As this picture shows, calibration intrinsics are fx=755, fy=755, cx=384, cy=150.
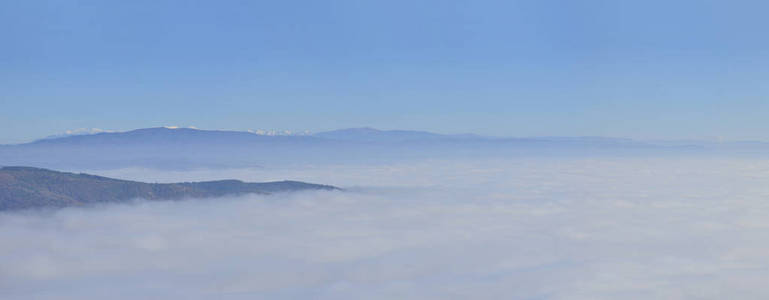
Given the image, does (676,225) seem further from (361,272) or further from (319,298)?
(319,298)

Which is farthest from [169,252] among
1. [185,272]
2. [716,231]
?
[716,231]

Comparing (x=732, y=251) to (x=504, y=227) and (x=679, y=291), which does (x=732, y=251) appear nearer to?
(x=679, y=291)

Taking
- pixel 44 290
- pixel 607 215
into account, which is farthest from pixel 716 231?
pixel 44 290

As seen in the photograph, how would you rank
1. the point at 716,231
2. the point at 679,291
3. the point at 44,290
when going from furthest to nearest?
1. the point at 716,231
2. the point at 44,290
3. the point at 679,291

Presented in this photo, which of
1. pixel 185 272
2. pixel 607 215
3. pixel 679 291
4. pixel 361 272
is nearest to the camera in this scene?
pixel 679 291

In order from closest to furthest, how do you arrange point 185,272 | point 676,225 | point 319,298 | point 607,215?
1. point 319,298
2. point 185,272
3. point 676,225
4. point 607,215

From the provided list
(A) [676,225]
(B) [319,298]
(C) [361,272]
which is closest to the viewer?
(B) [319,298]

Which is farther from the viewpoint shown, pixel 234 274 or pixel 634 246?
pixel 634 246

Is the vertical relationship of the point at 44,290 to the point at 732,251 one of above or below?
below

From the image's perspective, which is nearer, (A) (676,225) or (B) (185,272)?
(B) (185,272)
